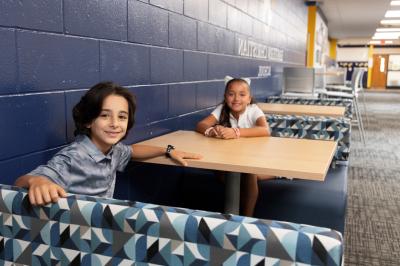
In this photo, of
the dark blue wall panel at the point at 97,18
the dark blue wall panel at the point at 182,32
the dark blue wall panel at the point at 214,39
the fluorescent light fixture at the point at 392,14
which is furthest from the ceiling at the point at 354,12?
the dark blue wall panel at the point at 97,18

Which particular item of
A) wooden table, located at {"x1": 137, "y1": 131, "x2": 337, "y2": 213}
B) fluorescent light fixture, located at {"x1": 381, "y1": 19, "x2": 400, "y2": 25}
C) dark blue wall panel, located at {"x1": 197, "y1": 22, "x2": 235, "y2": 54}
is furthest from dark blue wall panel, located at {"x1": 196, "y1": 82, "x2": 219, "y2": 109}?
fluorescent light fixture, located at {"x1": 381, "y1": 19, "x2": 400, "y2": 25}

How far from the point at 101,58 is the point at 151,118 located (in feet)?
1.75

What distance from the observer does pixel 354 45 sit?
940 inches

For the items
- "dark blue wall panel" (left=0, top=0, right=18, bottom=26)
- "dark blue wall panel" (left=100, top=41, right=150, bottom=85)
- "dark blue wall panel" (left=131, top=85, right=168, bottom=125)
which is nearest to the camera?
"dark blue wall panel" (left=0, top=0, right=18, bottom=26)

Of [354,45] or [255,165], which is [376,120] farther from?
[354,45]

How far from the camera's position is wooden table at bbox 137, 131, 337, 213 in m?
1.52

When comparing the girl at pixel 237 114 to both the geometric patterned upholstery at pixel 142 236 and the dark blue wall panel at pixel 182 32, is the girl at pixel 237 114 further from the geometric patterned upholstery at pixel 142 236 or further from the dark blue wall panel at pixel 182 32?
the geometric patterned upholstery at pixel 142 236

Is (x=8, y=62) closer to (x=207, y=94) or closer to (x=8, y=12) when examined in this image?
(x=8, y=12)

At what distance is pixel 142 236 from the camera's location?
3.00 ft

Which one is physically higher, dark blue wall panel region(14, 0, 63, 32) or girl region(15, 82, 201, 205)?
dark blue wall panel region(14, 0, 63, 32)

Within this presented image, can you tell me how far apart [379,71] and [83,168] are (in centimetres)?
2536

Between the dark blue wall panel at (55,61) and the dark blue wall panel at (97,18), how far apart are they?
0.04 meters

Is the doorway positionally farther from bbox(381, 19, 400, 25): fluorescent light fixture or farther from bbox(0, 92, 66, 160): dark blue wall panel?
bbox(0, 92, 66, 160): dark blue wall panel

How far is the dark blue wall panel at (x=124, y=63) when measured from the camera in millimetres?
1798
